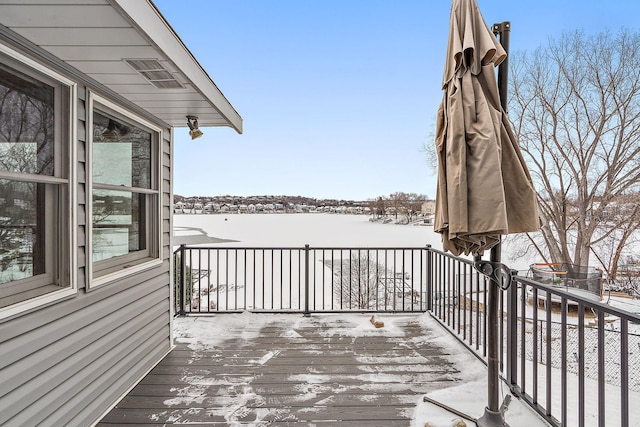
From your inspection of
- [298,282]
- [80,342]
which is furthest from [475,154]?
[298,282]

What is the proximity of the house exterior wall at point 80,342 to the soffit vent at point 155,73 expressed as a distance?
14.5 inches

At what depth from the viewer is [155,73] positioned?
191 cm

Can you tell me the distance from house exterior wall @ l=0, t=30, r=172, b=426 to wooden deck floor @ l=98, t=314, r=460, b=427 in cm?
20

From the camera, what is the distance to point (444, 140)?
170 cm

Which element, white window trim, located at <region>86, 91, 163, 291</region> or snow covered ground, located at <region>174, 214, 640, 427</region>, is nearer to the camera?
white window trim, located at <region>86, 91, 163, 291</region>

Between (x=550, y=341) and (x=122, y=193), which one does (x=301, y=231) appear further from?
(x=550, y=341)

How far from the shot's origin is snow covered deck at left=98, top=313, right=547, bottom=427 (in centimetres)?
201

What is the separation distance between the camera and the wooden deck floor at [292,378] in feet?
6.64

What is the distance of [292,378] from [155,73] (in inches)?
90.6

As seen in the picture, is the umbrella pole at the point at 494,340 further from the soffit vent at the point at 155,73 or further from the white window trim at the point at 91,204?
the white window trim at the point at 91,204

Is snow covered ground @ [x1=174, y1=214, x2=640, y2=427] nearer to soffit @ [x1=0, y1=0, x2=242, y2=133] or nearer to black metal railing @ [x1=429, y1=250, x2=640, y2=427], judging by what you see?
black metal railing @ [x1=429, y1=250, x2=640, y2=427]

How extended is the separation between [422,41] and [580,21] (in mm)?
6482

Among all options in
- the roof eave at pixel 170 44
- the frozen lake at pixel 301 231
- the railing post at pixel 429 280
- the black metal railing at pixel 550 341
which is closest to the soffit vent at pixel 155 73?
the roof eave at pixel 170 44

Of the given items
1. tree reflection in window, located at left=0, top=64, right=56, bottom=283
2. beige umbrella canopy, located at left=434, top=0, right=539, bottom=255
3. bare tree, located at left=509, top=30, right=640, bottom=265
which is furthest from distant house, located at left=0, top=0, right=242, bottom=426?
bare tree, located at left=509, top=30, right=640, bottom=265
